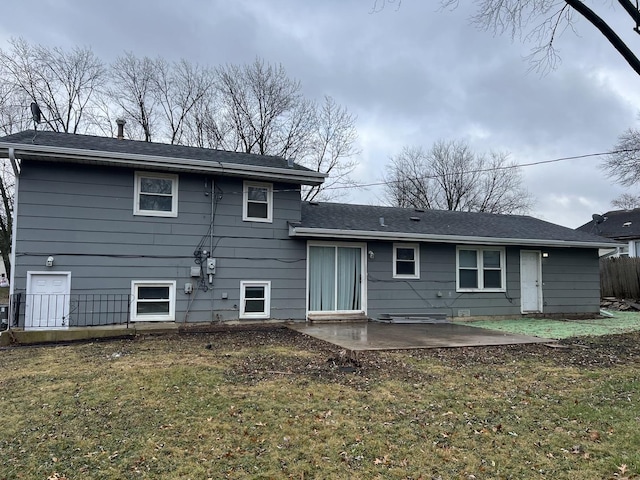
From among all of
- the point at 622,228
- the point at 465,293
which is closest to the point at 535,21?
the point at 465,293

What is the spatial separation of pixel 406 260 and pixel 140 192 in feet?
23.0

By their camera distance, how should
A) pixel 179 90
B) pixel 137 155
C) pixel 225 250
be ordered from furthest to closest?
pixel 179 90
pixel 225 250
pixel 137 155

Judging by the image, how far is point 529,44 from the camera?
30.7 ft

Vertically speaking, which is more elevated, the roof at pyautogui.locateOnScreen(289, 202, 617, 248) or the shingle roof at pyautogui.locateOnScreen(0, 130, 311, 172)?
the shingle roof at pyautogui.locateOnScreen(0, 130, 311, 172)

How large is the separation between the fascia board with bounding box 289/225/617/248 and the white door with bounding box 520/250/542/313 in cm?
52

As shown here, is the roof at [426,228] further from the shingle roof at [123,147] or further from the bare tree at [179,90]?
the bare tree at [179,90]

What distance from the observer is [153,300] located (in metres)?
9.38

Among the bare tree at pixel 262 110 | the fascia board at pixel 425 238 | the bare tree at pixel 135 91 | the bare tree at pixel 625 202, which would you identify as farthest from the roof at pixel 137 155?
the bare tree at pixel 625 202

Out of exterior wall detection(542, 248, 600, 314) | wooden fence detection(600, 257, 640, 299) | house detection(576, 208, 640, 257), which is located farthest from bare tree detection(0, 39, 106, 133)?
house detection(576, 208, 640, 257)

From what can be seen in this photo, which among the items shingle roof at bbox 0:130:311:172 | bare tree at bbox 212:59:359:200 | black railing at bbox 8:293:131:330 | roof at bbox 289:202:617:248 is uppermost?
bare tree at bbox 212:59:359:200

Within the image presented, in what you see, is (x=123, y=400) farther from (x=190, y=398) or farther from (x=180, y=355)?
(x=180, y=355)

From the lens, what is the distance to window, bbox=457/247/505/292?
40.2ft

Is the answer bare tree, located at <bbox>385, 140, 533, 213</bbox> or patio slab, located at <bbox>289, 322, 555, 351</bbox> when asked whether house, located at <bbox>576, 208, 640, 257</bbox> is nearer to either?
bare tree, located at <bbox>385, 140, 533, 213</bbox>

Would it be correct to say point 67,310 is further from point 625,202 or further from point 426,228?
point 625,202
